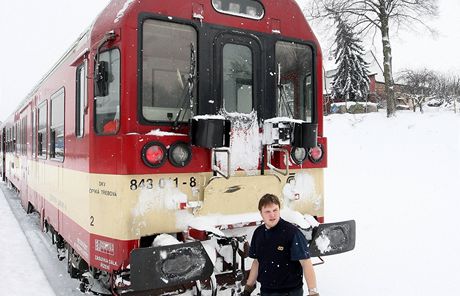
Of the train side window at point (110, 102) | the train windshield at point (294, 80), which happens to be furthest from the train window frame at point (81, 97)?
the train windshield at point (294, 80)

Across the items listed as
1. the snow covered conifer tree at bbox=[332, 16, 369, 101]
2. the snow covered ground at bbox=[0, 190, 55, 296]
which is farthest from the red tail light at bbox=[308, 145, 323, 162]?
the snow covered conifer tree at bbox=[332, 16, 369, 101]

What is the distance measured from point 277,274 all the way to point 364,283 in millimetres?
2617

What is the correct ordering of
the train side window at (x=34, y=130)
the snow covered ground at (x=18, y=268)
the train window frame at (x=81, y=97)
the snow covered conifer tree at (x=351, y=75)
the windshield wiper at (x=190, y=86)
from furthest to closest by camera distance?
1. the snow covered conifer tree at (x=351, y=75)
2. the train side window at (x=34, y=130)
3. the snow covered ground at (x=18, y=268)
4. the train window frame at (x=81, y=97)
5. the windshield wiper at (x=190, y=86)

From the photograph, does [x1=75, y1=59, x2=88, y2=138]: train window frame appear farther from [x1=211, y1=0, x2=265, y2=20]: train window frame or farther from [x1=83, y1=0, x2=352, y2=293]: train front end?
[x1=211, y1=0, x2=265, y2=20]: train window frame

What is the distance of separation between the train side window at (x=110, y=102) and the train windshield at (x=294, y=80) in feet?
5.60

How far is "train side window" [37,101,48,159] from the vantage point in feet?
22.9

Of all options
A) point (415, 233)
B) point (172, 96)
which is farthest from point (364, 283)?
point (172, 96)

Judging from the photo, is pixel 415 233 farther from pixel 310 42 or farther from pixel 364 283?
pixel 310 42

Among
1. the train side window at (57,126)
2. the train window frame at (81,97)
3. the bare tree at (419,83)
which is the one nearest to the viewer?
the train window frame at (81,97)

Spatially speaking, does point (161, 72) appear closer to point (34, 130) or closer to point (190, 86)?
point (190, 86)

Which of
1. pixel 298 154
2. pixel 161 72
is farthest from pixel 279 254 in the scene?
pixel 161 72

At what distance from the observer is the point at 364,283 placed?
5.30 metres

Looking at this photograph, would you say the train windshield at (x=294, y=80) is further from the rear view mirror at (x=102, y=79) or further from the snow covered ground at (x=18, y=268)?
the snow covered ground at (x=18, y=268)

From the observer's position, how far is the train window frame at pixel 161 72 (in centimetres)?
383
